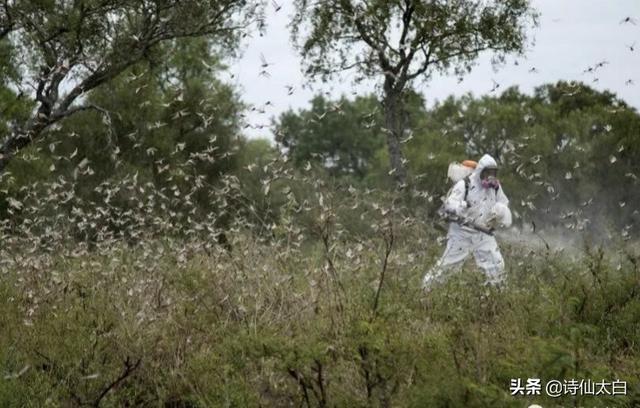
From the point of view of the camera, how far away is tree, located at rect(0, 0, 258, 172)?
15.9 m

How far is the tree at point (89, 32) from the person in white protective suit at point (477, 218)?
7239 millimetres

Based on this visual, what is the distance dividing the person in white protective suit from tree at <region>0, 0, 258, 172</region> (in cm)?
724

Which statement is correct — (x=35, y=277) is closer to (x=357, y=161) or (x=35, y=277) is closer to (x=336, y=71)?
(x=336, y=71)

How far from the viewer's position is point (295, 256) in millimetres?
8625

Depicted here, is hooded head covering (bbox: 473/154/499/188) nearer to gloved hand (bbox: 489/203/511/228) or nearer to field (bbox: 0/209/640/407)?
gloved hand (bbox: 489/203/511/228)

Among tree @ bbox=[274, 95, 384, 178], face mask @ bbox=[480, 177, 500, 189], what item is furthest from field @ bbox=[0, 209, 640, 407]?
tree @ bbox=[274, 95, 384, 178]

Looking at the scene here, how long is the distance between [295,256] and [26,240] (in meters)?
2.58

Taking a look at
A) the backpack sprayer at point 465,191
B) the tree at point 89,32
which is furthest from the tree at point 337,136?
the backpack sprayer at point 465,191

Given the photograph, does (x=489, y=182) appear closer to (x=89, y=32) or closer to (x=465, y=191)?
(x=465, y=191)

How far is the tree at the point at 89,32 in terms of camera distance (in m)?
15.9

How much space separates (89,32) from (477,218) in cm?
882

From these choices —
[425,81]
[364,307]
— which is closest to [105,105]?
[425,81]

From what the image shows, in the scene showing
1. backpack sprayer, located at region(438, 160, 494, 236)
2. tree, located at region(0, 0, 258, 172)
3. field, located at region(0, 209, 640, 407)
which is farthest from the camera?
tree, located at region(0, 0, 258, 172)

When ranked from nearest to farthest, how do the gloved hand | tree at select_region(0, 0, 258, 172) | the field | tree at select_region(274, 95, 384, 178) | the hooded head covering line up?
the field
the gloved hand
the hooded head covering
tree at select_region(0, 0, 258, 172)
tree at select_region(274, 95, 384, 178)
